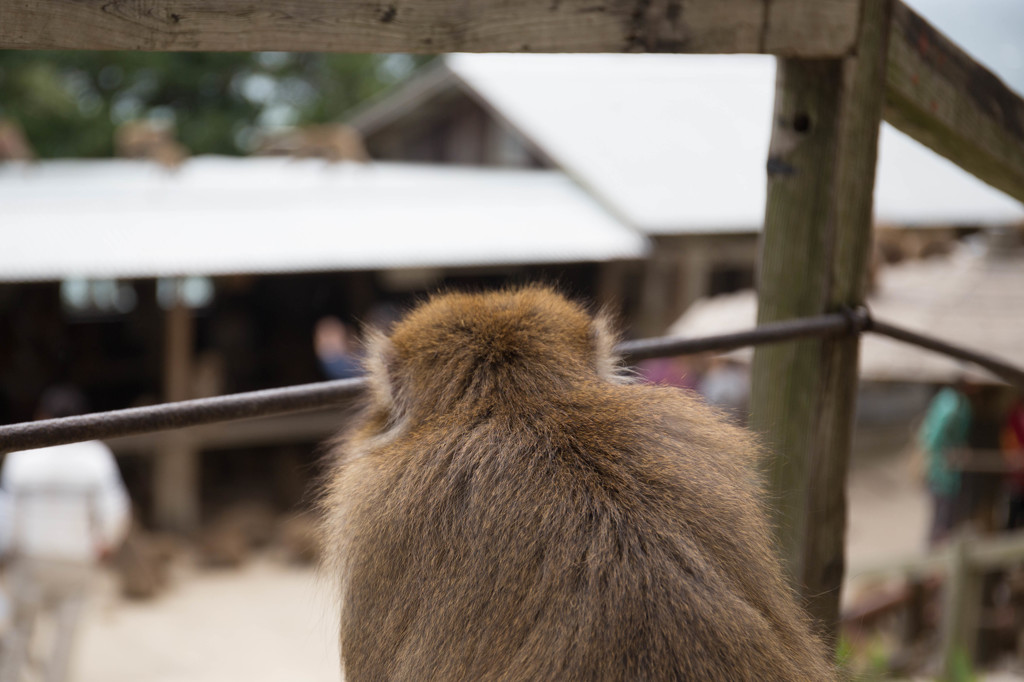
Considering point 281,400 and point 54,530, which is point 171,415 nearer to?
point 281,400

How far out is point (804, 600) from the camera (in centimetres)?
163

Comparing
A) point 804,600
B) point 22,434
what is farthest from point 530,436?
point 804,600

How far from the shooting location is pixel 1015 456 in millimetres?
6164

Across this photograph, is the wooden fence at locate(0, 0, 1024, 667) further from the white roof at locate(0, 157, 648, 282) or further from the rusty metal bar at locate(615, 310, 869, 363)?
the white roof at locate(0, 157, 648, 282)

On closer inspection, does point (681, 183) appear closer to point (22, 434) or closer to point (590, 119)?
point (590, 119)

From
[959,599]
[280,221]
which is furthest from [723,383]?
[280,221]

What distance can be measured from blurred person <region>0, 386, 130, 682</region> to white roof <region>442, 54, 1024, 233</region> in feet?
16.9

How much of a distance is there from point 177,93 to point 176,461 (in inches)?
466

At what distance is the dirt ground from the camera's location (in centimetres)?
625

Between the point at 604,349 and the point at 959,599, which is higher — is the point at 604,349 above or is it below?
above

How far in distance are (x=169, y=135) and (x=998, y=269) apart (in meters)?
7.32

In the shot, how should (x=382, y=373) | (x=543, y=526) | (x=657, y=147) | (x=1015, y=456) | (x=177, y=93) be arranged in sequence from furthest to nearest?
(x=177, y=93) < (x=657, y=147) < (x=1015, y=456) < (x=382, y=373) < (x=543, y=526)

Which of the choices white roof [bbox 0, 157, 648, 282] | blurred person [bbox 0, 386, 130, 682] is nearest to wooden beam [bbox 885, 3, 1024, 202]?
blurred person [bbox 0, 386, 130, 682]

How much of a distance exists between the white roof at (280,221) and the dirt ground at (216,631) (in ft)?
7.76
